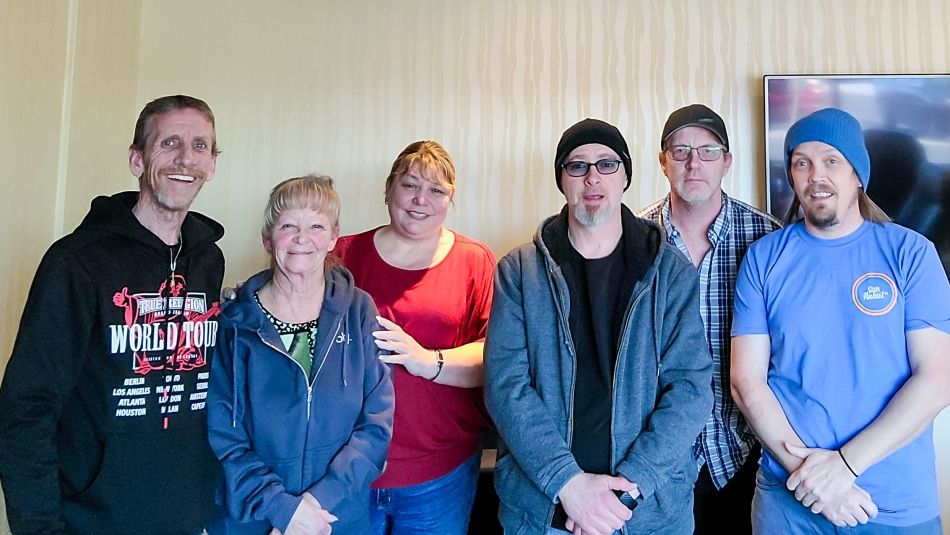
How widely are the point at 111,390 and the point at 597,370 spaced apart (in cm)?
109

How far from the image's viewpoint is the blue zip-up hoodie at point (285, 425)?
136 centimetres

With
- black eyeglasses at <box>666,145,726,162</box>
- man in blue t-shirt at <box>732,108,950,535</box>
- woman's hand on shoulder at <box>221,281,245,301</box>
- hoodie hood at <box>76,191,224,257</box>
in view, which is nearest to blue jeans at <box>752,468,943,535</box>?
man in blue t-shirt at <box>732,108,950,535</box>

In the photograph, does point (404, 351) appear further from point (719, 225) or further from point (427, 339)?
point (719, 225)

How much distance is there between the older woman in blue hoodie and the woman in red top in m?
0.14

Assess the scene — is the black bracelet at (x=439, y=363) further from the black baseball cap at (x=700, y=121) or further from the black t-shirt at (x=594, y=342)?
the black baseball cap at (x=700, y=121)

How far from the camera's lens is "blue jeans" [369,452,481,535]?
1629mm

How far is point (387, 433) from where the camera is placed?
1484mm

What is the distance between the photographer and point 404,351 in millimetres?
1571

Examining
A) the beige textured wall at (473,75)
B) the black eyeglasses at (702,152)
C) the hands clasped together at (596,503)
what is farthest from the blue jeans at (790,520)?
the beige textured wall at (473,75)

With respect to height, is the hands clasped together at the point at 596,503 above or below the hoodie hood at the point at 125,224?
below

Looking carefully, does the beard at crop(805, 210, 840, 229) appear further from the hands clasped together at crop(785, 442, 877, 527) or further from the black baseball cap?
the hands clasped together at crop(785, 442, 877, 527)

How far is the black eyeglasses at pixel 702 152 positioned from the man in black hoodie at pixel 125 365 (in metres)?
1.32

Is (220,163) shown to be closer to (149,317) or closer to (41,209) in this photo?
(41,209)

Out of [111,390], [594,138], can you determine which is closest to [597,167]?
[594,138]
